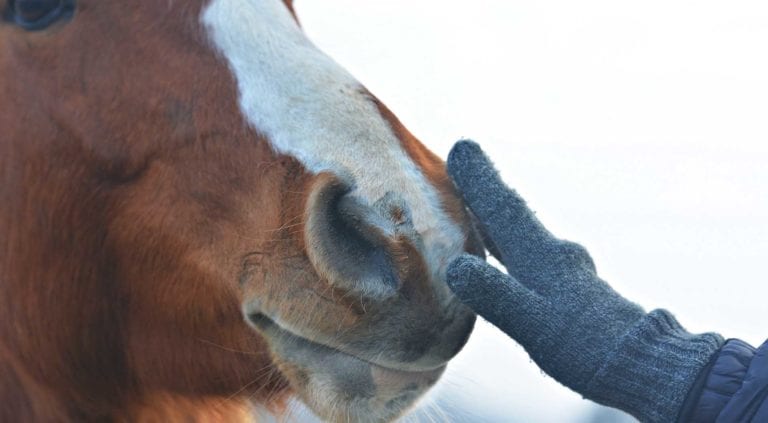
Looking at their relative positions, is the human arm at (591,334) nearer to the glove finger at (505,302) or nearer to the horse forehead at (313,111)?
the glove finger at (505,302)

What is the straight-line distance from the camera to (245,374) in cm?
183

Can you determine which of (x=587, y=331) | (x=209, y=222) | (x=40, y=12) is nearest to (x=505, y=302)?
(x=587, y=331)

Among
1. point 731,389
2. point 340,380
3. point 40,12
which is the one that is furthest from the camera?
point 40,12

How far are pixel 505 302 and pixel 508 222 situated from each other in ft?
0.67

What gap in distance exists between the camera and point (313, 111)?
1646mm

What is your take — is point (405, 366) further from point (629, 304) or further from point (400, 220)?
point (629, 304)

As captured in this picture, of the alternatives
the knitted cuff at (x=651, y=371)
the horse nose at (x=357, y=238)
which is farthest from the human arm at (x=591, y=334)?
the horse nose at (x=357, y=238)

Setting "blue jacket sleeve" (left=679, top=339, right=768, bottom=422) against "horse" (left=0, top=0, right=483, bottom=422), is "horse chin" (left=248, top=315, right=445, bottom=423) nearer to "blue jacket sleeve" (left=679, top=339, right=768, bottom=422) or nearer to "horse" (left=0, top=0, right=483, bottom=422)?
"horse" (left=0, top=0, right=483, bottom=422)

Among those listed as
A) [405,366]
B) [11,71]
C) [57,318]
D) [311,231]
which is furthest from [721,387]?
[11,71]

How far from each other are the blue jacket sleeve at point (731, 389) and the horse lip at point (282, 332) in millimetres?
509

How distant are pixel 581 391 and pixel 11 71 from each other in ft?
5.10

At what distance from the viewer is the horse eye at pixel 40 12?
1854mm

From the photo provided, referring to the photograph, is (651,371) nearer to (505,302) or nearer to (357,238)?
(505,302)

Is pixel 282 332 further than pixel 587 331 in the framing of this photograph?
Yes
